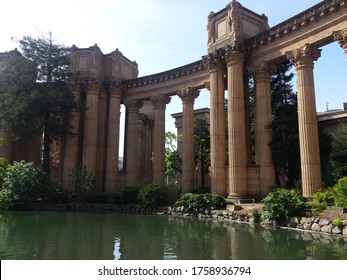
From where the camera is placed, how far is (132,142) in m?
38.5

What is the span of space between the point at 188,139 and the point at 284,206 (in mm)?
17174

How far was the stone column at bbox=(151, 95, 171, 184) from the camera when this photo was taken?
35250 mm

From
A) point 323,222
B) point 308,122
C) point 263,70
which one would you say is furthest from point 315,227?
point 263,70

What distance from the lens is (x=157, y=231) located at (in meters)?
16.2

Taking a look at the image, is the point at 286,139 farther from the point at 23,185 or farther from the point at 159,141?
the point at 23,185

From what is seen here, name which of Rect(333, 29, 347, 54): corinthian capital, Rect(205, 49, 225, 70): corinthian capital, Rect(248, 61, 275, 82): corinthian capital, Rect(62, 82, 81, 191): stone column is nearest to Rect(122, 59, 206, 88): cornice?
Rect(205, 49, 225, 70): corinthian capital

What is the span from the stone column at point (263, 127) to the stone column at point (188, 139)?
7.81 m

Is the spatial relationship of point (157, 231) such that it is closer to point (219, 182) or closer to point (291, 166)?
point (219, 182)

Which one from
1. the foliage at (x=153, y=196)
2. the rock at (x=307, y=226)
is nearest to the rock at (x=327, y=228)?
the rock at (x=307, y=226)

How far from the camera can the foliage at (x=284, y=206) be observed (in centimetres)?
1691

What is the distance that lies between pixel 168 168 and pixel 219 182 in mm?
23877

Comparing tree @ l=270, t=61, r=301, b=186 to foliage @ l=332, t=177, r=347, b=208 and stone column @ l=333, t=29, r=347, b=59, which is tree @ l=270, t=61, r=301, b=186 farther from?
foliage @ l=332, t=177, r=347, b=208

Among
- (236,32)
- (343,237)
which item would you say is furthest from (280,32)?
(343,237)

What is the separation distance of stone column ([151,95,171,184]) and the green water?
1796 cm
